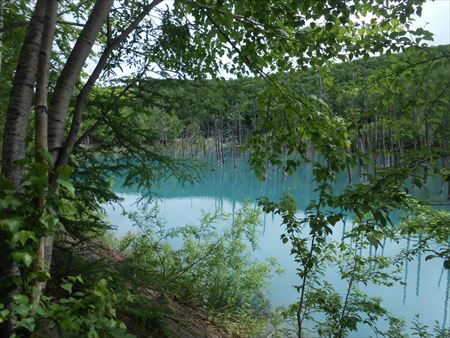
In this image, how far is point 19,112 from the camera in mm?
1681

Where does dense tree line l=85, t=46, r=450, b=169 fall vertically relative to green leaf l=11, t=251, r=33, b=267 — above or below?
above

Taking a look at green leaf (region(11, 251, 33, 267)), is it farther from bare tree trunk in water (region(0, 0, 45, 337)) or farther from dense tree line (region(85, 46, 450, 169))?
dense tree line (region(85, 46, 450, 169))

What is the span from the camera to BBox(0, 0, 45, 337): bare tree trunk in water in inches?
62.7

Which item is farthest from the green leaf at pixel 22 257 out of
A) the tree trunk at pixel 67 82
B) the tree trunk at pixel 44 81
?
the tree trunk at pixel 67 82

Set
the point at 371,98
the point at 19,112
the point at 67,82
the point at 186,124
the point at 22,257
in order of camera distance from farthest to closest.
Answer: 1. the point at 186,124
2. the point at 371,98
3. the point at 67,82
4. the point at 19,112
5. the point at 22,257

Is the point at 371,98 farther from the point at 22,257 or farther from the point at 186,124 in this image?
the point at 22,257

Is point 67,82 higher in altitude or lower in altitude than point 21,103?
higher

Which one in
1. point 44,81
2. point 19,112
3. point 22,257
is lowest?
point 22,257

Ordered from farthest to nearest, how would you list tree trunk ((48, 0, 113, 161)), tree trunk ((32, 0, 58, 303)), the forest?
tree trunk ((48, 0, 113, 161))
tree trunk ((32, 0, 58, 303))
the forest

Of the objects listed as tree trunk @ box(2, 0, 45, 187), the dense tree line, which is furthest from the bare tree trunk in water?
the dense tree line

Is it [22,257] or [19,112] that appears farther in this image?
[19,112]

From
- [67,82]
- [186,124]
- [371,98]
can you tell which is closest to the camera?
[67,82]

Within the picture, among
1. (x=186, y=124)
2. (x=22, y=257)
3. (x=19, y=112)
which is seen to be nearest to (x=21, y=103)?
(x=19, y=112)

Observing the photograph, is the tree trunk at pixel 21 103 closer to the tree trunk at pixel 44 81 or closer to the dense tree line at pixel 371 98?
the tree trunk at pixel 44 81
